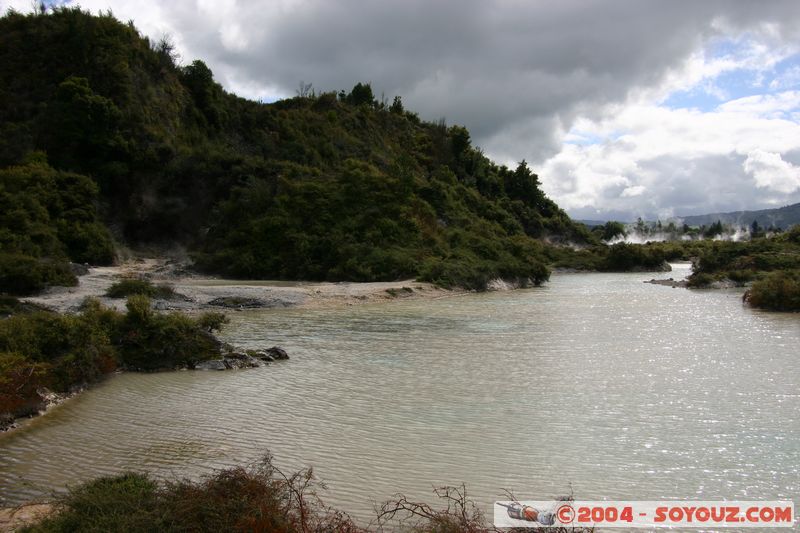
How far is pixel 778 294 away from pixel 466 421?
22.6 meters

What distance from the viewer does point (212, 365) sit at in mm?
14367

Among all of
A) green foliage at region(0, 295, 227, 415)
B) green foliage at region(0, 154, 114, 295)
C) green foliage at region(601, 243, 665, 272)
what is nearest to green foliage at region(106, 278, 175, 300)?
green foliage at region(0, 154, 114, 295)

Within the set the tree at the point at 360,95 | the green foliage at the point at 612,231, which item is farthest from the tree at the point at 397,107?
the green foliage at the point at 612,231

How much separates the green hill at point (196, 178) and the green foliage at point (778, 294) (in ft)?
53.7

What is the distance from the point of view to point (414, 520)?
Answer: 21.1ft

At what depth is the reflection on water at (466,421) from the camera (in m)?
7.59

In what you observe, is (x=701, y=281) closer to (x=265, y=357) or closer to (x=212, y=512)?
(x=265, y=357)

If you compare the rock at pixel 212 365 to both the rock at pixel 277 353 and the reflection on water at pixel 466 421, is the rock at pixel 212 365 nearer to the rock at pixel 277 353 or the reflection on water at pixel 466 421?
the reflection on water at pixel 466 421

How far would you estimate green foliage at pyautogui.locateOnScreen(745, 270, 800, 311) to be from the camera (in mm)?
25689

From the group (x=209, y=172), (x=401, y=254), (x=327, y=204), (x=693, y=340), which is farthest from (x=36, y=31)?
(x=693, y=340)

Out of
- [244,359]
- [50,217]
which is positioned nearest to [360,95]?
[50,217]

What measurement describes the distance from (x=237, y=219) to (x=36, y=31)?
27.9m

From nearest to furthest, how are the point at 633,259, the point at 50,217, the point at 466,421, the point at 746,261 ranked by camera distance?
the point at 466,421
the point at 50,217
the point at 746,261
the point at 633,259

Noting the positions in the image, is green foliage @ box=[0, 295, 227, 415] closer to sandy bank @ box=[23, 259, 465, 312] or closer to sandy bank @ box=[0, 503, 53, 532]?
sandy bank @ box=[0, 503, 53, 532]
